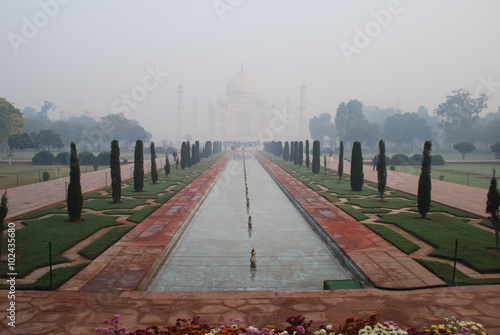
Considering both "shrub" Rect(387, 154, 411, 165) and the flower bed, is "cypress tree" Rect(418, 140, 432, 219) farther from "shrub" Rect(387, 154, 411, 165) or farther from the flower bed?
"shrub" Rect(387, 154, 411, 165)

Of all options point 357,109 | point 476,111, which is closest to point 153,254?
point 357,109

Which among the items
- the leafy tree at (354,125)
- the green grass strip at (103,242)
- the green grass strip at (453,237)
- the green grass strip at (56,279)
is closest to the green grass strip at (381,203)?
the green grass strip at (453,237)

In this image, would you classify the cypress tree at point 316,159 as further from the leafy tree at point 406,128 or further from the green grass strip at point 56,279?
the leafy tree at point 406,128

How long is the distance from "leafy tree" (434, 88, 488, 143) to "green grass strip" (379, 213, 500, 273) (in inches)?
1813

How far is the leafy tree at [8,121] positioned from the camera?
34.3m

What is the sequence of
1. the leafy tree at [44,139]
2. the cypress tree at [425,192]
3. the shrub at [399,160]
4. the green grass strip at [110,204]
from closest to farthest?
the cypress tree at [425,192] → the green grass strip at [110,204] → the shrub at [399,160] → the leafy tree at [44,139]

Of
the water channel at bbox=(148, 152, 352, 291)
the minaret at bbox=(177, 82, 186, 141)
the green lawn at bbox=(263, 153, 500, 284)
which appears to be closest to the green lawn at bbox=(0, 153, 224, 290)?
the water channel at bbox=(148, 152, 352, 291)

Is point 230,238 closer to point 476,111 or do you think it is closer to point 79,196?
point 79,196

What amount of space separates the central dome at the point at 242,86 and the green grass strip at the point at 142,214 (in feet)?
252

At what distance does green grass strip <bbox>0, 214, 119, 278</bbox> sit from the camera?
675cm

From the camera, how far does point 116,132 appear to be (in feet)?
192

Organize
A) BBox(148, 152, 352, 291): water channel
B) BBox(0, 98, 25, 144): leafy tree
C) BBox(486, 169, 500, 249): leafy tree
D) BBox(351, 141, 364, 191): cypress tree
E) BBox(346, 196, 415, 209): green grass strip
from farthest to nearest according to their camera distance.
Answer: BBox(0, 98, 25, 144): leafy tree
BBox(351, 141, 364, 191): cypress tree
BBox(346, 196, 415, 209): green grass strip
BBox(486, 169, 500, 249): leafy tree
BBox(148, 152, 352, 291): water channel

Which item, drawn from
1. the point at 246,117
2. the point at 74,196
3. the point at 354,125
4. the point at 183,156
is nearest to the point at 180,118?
the point at 246,117

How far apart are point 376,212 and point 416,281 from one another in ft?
18.5
